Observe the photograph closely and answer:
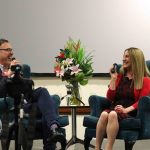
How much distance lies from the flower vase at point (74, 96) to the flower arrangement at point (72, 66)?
0.15ft

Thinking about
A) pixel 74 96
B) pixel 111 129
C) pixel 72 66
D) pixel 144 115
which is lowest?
pixel 111 129

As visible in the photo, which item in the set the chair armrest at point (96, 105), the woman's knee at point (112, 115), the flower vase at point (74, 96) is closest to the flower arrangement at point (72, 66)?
the flower vase at point (74, 96)

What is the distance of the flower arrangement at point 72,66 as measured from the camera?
4.55 metres

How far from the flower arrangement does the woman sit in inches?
18.8

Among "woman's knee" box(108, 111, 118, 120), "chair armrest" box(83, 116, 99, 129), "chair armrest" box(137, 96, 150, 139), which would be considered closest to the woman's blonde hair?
"chair armrest" box(137, 96, 150, 139)

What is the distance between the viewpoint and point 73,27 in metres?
5.50

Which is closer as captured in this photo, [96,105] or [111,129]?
[111,129]

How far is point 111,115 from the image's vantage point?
3822mm

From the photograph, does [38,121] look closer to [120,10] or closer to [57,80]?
[57,80]

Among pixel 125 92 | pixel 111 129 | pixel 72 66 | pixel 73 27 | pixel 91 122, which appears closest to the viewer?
pixel 111 129

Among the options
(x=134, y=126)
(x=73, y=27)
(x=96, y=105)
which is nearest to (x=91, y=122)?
(x=96, y=105)

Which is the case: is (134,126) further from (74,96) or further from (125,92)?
(74,96)

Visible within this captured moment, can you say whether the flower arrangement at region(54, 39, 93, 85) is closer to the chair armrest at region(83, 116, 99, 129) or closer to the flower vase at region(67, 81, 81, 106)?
the flower vase at region(67, 81, 81, 106)

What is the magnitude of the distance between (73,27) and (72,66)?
1.09m
